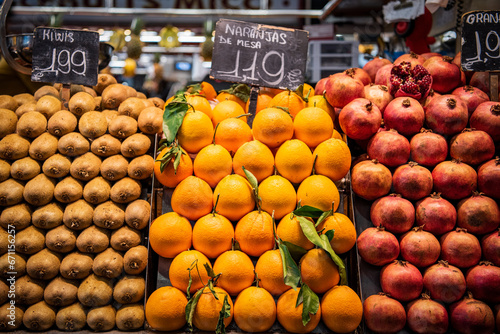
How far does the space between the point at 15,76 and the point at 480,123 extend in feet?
11.8

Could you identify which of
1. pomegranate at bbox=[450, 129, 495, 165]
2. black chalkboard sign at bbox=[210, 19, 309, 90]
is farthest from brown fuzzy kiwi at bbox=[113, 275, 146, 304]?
pomegranate at bbox=[450, 129, 495, 165]

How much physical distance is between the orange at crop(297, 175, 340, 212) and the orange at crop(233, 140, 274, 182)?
0.72 ft

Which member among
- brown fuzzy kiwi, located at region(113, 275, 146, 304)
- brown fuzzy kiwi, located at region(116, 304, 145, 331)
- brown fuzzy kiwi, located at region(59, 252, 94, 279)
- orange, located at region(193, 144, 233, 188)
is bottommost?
brown fuzzy kiwi, located at region(116, 304, 145, 331)

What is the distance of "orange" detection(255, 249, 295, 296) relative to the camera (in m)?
1.65

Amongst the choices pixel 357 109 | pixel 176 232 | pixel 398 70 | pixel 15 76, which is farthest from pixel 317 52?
pixel 176 232

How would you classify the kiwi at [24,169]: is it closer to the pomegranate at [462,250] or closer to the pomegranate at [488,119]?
the pomegranate at [462,250]

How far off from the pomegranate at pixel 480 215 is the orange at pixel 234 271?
1.19m

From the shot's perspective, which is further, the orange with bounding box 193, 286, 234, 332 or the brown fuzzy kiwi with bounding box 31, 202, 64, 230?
the brown fuzzy kiwi with bounding box 31, 202, 64, 230

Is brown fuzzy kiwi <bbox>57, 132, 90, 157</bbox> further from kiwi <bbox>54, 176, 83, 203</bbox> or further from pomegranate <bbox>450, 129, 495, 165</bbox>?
pomegranate <bbox>450, 129, 495, 165</bbox>

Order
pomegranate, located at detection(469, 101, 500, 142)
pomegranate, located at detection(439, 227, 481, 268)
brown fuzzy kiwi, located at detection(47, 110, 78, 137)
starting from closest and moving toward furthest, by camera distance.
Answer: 1. pomegranate, located at detection(439, 227, 481, 268)
2. pomegranate, located at detection(469, 101, 500, 142)
3. brown fuzzy kiwi, located at detection(47, 110, 78, 137)

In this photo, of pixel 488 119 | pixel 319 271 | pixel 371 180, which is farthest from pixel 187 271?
pixel 488 119

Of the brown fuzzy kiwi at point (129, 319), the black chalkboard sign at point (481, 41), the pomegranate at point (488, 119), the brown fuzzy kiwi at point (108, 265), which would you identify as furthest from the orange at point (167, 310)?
A: the black chalkboard sign at point (481, 41)

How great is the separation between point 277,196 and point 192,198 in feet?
1.42

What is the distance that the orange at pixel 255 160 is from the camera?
1839 mm
